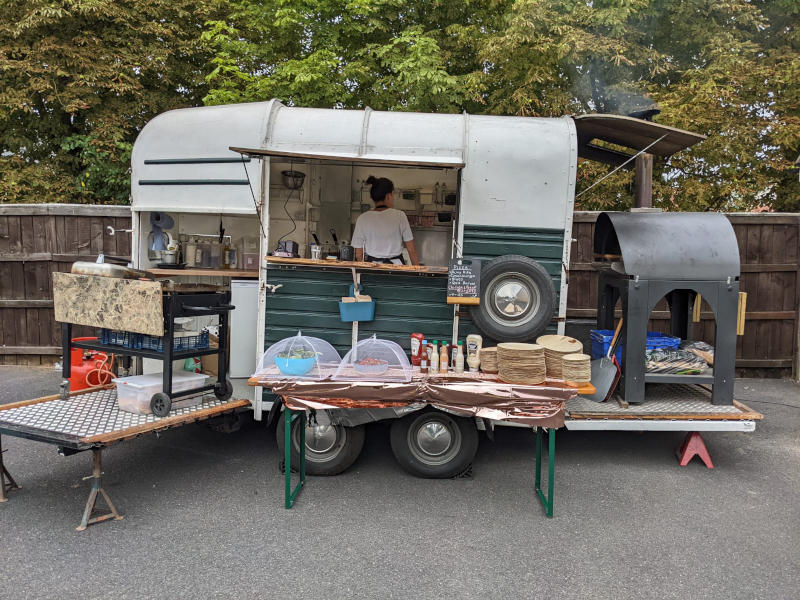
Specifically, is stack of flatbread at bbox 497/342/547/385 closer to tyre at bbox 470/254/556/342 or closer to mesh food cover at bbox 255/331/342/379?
tyre at bbox 470/254/556/342

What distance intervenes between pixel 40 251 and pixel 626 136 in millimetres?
7915

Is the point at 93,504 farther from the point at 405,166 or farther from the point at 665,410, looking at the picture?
the point at 665,410

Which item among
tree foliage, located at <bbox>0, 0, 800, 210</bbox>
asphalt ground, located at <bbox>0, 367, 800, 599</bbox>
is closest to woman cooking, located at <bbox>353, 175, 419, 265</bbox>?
asphalt ground, located at <bbox>0, 367, 800, 599</bbox>

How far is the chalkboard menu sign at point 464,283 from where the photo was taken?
16.0 feet

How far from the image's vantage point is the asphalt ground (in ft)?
10.7

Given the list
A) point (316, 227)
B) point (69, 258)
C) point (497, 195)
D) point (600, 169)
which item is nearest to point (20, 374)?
point (69, 258)

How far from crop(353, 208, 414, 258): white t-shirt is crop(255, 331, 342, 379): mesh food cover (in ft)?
3.89

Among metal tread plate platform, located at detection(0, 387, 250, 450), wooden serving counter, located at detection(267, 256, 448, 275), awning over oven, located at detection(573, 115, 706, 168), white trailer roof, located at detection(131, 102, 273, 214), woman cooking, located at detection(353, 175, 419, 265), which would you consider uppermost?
awning over oven, located at detection(573, 115, 706, 168)

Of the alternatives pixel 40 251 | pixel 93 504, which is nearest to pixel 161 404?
pixel 93 504

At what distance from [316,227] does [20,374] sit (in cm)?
471

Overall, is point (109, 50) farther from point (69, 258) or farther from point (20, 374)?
point (20, 374)

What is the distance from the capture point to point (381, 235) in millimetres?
5703

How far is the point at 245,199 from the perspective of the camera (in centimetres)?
530

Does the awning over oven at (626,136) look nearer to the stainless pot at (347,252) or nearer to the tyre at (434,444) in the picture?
the stainless pot at (347,252)
